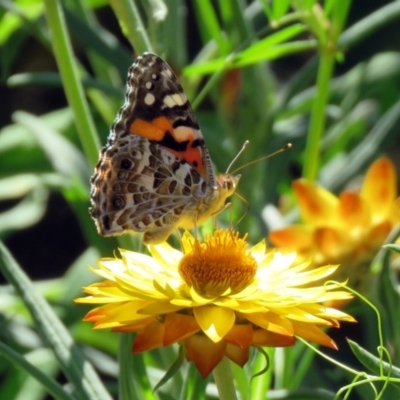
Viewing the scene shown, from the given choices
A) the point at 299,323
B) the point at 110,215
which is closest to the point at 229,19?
the point at 110,215

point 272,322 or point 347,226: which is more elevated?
point 272,322

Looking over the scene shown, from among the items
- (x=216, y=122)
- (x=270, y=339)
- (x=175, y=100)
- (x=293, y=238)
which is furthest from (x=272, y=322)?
(x=216, y=122)

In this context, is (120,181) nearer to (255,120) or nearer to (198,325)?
(198,325)

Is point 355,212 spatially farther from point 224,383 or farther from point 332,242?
point 224,383

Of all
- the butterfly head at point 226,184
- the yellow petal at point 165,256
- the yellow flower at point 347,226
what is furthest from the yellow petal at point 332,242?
the yellow petal at point 165,256

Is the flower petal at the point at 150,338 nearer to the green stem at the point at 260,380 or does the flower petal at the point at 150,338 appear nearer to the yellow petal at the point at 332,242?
the green stem at the point at 260,380

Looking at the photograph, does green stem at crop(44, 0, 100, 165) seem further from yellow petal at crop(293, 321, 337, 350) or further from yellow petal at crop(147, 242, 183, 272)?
yellow petal at crop(293, 321, 337, 350)
